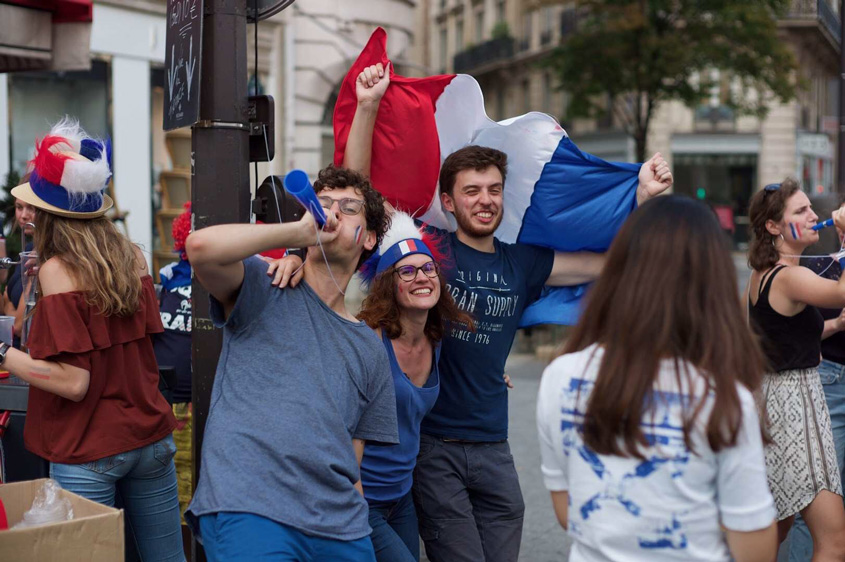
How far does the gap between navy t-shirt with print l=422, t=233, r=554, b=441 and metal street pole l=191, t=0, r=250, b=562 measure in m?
0.93

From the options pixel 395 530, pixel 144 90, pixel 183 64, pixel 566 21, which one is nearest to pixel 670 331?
pixel 395 530

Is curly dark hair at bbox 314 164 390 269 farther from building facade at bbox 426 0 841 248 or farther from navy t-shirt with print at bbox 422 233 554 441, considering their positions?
building facade at bbox 426 0 841 248

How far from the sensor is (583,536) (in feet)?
7.43

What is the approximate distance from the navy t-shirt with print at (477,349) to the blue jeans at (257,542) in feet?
4.23

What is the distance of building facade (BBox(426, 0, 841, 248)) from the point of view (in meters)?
34.7

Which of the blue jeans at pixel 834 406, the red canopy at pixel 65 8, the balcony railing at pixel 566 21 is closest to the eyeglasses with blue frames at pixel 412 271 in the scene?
the blue jeans at pixel 834 406

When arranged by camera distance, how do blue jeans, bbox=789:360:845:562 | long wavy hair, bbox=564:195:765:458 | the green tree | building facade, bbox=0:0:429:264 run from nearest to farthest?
1. long wavy hair, bbox=564:195:765:458
2. blue jeans, bbox=789:360:845:562
3. building facade, bbox=0:0:429:264
4. the green tree

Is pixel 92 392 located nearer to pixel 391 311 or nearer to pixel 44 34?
pixel 391 311

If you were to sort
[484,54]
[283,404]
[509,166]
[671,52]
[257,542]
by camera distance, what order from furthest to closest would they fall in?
[484,54]
[671,52]
[509,166]
[283,404]
[257,542]

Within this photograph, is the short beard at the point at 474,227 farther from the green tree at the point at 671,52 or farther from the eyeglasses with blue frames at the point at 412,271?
the green tree at the point at 671,52

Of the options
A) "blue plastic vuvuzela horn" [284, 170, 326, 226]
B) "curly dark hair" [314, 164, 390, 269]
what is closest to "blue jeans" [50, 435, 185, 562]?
"curly dark hair" [314, 164, 390, 269]

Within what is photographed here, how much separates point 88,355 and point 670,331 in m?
2.19

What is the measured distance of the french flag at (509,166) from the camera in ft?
14.0

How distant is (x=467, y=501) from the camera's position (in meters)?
3.94
